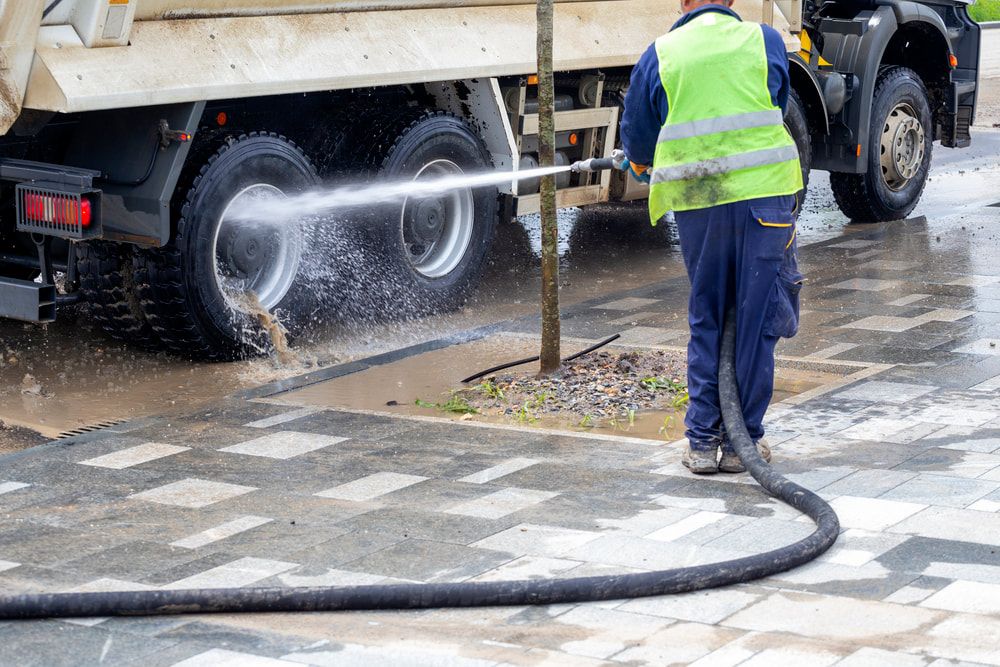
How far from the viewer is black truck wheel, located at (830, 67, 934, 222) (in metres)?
11.8

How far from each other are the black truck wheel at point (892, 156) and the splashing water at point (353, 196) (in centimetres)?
336

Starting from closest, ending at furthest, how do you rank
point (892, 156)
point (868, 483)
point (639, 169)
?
point (868, 483)
point (639, 169)
point (892, 156)

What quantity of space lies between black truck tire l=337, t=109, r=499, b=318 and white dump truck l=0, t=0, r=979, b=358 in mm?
13

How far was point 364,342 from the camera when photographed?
8.52 meters

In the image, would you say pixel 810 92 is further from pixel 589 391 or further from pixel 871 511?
pixel 871 511

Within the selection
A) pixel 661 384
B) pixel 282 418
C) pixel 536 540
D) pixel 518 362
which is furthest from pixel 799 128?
pixel 536 540

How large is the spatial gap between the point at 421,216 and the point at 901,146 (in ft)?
15.8

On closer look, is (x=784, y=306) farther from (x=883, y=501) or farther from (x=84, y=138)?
(x=84, y=138)

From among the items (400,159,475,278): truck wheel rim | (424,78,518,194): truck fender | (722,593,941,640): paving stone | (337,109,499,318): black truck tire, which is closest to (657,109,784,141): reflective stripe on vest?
(722,593,941,640): paving stone

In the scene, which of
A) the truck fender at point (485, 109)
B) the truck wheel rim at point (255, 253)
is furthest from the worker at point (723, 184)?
the truck fender at point (485, 109)

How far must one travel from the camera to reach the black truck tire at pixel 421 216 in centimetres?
869

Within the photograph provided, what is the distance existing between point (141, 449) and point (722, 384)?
228 cm

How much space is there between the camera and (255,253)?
26.5 feet

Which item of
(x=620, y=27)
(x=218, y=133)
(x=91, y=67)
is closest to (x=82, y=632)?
(x=91, y=67)
